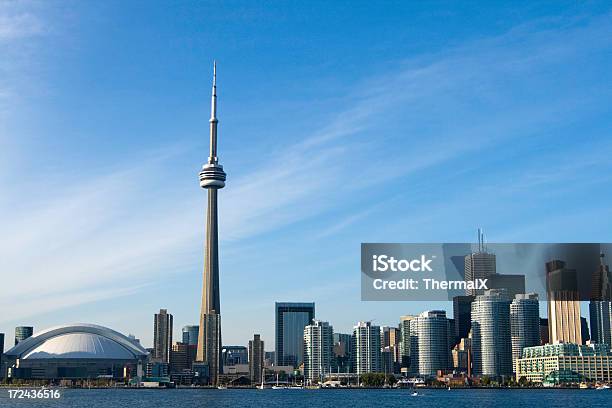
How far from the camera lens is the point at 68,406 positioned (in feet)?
471

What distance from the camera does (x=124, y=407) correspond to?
5728 inches

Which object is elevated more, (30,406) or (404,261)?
(404,261)

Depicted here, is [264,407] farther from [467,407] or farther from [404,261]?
[404,261]

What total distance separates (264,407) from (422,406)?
2703 centimetres

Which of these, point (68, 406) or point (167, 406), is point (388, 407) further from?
point (68, 406)

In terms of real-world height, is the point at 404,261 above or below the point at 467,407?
above

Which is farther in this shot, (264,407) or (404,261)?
(264,407)

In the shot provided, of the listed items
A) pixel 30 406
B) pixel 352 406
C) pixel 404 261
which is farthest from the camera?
pixel 352 406

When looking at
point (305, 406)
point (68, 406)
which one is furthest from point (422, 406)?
point (68, 406)

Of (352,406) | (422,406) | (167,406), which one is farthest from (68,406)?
(422,406)

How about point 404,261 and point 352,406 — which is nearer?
point 404,261

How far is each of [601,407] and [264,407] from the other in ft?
181

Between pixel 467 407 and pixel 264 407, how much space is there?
33.7 meters

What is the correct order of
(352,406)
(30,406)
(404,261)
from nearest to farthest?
1. (404,261)
2. (30,406)
3. (352,406)
